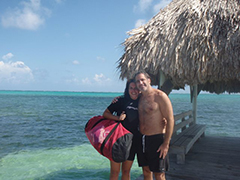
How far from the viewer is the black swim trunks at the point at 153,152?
267cm

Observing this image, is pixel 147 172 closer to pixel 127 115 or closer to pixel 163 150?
pixel 163 150

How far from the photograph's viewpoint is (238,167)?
455cm

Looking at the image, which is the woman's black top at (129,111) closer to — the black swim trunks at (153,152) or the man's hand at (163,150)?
the black swim trunks at (153,152)

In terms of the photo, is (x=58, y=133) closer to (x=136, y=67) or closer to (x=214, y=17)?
(x=136, y=67)

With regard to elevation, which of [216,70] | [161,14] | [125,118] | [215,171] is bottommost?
[215,171]

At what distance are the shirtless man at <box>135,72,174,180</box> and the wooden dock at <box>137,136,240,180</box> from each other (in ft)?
4.85

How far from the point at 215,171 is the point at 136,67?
2.72 m

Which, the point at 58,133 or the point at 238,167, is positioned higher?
the point at 238,167

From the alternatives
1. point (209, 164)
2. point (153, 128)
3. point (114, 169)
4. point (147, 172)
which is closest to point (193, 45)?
point (153, 128)

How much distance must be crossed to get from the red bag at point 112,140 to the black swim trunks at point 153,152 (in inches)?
10.3

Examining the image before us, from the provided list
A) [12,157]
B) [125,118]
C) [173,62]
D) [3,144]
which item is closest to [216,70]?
[173,62]

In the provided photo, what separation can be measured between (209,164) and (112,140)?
3.24m

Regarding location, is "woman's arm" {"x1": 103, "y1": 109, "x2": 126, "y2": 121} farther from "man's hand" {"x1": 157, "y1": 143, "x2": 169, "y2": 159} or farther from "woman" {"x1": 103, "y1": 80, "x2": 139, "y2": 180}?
"man's hand" {"x1": 157, "y1": 143, "x2": 169, "y2": 159}

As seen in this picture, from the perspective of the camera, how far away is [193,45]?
4465 mm
